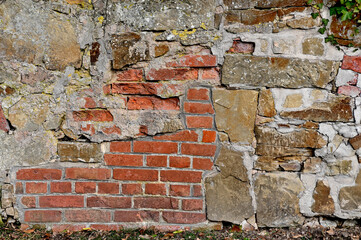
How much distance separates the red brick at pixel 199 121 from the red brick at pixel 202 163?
8.8 inches

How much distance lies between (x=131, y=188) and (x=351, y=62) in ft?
5.28

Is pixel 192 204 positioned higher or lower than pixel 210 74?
lower

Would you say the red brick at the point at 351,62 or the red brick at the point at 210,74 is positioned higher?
the red brick at the point at 351,62

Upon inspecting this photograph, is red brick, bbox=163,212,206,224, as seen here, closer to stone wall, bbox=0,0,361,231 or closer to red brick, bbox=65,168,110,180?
stone wall, bbox=0,0,361,231

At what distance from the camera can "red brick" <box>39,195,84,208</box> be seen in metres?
2.10

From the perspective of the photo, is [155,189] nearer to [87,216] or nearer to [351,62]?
[87,216]

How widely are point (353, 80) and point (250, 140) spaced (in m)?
0.74

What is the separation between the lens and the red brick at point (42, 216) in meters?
2.11

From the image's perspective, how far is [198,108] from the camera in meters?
2.03

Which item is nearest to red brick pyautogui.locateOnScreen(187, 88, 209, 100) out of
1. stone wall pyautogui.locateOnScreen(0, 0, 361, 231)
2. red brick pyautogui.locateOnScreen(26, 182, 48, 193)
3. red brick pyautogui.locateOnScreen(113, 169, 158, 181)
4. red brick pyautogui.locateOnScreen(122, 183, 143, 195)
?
stone wall pyautogui.locateOnScreen(0, 0, 361, 231)

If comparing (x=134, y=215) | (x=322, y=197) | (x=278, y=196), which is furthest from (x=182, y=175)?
(x=322, y=197)

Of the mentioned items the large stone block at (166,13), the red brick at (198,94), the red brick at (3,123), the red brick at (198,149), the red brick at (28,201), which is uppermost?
the large stone block at (166,13)

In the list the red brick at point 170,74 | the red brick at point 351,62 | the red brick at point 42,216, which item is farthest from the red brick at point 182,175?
the red brick at point 351,62

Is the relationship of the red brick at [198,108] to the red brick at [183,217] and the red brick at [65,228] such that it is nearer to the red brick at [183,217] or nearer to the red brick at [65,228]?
the red brick at [183,217]
